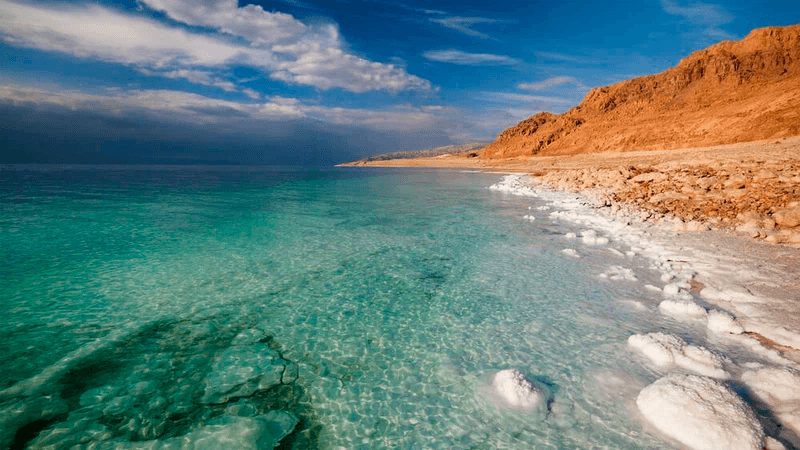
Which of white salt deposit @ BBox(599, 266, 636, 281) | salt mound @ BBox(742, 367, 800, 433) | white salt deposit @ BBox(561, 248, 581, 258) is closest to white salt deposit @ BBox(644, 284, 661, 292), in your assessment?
white salt deposit @ BBox(599, 266, 636, 281)

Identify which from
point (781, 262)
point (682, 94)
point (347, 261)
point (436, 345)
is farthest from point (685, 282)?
point (682, 94)

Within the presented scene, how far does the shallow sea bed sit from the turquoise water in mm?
33

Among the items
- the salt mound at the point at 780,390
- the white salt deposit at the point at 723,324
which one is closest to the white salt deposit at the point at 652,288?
the white salt deposit at the point at 723,324

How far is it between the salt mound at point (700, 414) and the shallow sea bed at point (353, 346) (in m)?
0.17

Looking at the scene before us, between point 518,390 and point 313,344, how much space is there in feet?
12.2

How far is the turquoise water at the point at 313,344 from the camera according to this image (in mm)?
4398

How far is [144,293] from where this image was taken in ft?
28.0

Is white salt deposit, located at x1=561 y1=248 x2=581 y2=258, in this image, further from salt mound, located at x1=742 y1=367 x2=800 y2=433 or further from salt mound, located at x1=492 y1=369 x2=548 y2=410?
salt mound, located at x1=492 y1=369 x2=548 y2=410

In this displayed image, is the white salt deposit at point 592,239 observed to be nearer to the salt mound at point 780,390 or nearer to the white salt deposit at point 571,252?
the white salt deposit at point 571,252

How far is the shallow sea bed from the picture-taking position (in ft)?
14.4

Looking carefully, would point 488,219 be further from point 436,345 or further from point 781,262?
point 436,345

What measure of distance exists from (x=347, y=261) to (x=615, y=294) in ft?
25.1

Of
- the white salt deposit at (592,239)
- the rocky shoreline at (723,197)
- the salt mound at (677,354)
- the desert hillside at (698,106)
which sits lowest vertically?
the salt mound at (677,354)

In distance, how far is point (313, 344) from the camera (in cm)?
645
